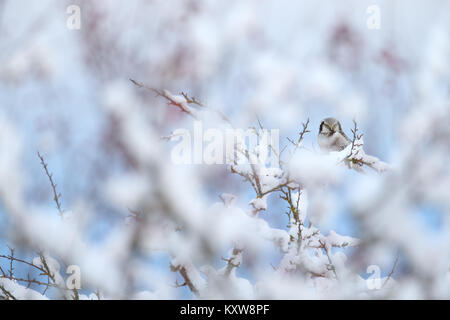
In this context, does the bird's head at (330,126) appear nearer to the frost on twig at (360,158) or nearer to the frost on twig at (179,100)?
the frost on twig at (360,158)

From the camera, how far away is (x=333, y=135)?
1.61m

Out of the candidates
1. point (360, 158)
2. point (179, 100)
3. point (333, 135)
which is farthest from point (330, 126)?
point (179, 100)

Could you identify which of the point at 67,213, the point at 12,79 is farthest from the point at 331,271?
the point at 12,79

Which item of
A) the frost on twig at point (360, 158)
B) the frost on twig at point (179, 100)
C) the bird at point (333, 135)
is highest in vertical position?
the bird at point (333, 135)

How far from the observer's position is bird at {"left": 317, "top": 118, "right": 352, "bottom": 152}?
1.60m

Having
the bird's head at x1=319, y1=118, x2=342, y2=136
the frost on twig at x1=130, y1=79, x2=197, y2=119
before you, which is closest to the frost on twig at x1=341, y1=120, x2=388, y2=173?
the frost on twig at x1=130, y1=79, x2=197, y2=119

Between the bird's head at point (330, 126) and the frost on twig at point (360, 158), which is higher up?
the bird's head at point (330, 126)

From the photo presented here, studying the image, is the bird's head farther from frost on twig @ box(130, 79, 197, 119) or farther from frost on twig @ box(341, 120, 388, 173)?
frost on twig @ box(130, 79, 197, 119)

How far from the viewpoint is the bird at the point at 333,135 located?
5.26 ft

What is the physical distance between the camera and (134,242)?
103cm

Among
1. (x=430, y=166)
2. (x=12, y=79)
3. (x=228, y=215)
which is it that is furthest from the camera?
(x=12, y=79)

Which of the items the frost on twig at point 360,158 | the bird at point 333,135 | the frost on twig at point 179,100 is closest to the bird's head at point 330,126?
the bird at point 333,135

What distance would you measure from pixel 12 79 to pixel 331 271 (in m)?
1.30
